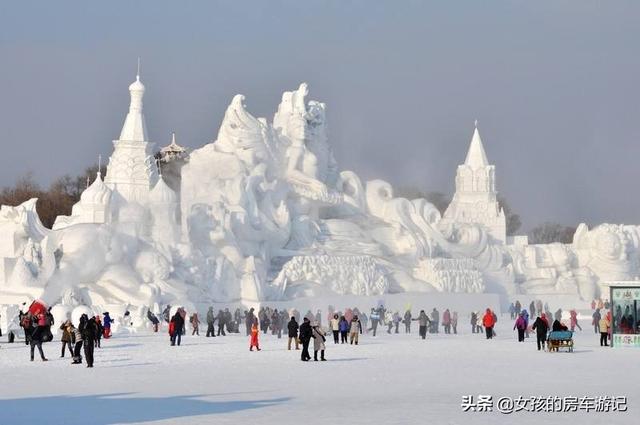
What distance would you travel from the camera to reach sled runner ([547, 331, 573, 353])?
89.9ft

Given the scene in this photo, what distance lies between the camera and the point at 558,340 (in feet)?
90.0

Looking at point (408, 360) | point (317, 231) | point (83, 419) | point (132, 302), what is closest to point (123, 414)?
point (83, 419)

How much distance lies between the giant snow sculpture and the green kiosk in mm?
17966

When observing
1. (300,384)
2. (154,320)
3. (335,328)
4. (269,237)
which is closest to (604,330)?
(335,328)

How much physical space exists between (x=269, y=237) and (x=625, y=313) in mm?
29030

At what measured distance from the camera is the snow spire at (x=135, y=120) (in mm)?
55375

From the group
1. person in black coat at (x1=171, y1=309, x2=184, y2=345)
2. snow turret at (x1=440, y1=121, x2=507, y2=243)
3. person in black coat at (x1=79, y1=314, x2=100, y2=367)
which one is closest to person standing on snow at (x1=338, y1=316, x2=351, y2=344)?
person in black coat at (x1=171, y1=309, x2=184, y2=345)

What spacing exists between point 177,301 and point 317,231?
48.4 feet

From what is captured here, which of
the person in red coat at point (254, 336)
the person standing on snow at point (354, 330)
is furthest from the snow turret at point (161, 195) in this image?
the person in red coat at point (254, 336)

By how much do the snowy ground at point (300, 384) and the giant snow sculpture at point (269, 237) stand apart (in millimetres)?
16655

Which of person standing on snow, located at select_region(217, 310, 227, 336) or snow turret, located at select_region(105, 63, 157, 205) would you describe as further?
snow turret, located at select_region(105, 63, 157, 205)

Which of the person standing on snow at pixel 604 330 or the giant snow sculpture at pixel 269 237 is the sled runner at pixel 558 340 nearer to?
the person standing on snow at pixel 604 330

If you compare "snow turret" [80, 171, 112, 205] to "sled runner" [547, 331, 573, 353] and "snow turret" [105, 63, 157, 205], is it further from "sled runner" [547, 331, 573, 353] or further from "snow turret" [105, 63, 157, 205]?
"sled runner" [547, 331, 573, 353]

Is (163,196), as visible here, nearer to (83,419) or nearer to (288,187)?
(288,187)
